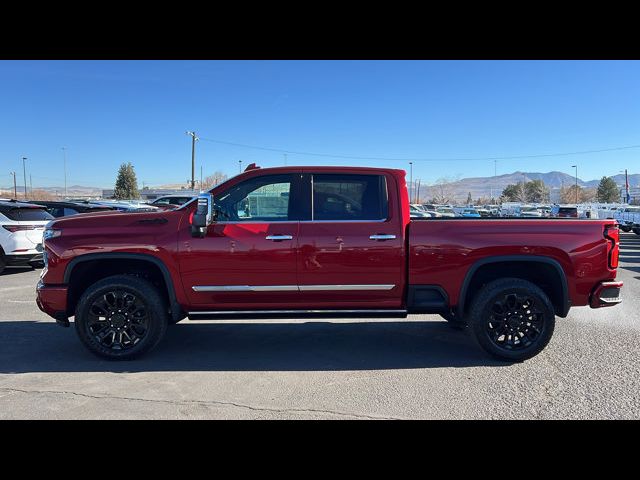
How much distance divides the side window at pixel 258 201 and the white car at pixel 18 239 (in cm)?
783

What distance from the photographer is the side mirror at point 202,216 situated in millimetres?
4660

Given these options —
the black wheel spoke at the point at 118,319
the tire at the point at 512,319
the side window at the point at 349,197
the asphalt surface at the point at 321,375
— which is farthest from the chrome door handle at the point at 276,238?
the tire at the point at 512,319

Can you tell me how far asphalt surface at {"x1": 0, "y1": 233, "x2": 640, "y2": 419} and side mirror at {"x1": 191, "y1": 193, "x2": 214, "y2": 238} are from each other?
1.42 meters

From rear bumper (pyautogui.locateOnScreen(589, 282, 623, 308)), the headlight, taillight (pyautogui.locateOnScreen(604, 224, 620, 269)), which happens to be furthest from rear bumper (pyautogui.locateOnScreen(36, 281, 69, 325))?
taillight (pyautogui.locateOnScreen(604, 224, 620, 269))

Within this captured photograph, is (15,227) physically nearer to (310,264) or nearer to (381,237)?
(310,264)

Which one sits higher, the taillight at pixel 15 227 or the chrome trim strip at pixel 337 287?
the taillight at pixel 15 227

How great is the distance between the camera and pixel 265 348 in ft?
17.8

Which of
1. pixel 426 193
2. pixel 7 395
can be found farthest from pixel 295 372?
pixel 426 193

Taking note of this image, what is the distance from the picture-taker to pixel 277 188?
5.04 metres

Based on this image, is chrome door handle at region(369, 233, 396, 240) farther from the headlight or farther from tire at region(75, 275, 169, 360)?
the headlight

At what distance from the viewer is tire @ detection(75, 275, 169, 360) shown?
4.81 meters

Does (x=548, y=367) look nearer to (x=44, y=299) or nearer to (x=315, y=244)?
(x=315, y=244)

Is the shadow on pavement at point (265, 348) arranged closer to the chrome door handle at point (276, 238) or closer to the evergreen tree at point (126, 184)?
the chrome door handle at point (276, 238)

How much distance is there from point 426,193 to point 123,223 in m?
175
